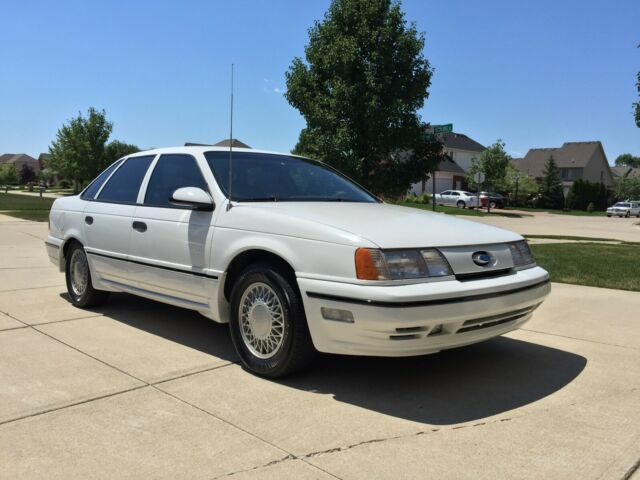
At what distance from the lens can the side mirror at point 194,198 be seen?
14.0ft

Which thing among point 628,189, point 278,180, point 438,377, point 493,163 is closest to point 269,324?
point 438,377

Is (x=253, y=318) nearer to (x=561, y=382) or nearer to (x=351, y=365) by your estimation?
(x=351, y=365)

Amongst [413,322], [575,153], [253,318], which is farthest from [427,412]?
[575,153]

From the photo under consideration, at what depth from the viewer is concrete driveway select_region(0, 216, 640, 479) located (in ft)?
9.16

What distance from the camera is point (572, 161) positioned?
239 ft

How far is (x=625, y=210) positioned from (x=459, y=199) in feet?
48.2

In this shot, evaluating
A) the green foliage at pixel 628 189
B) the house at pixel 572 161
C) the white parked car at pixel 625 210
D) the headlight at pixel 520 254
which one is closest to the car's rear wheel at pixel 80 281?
the headlight at pixel 520 254

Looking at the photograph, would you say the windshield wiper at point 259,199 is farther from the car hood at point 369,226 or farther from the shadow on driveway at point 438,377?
the shadow on driveway at point 438,377

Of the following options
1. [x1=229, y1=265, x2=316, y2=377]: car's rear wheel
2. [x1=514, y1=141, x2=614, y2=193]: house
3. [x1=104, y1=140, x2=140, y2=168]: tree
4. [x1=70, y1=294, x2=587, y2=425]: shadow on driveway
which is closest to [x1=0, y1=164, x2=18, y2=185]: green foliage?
[x1=104, y1=140, x2=140, y2=168]: tree

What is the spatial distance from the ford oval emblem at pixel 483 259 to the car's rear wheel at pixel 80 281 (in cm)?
379

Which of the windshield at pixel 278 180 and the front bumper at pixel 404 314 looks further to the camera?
the windshield at pixel 278 180

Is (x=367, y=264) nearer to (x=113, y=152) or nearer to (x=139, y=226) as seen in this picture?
(x=139, y=226)

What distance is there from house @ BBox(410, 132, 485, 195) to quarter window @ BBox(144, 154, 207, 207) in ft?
182

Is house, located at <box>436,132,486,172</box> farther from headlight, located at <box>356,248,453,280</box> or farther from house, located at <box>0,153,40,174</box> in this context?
house, located at <box>0,153,40,174</box>
